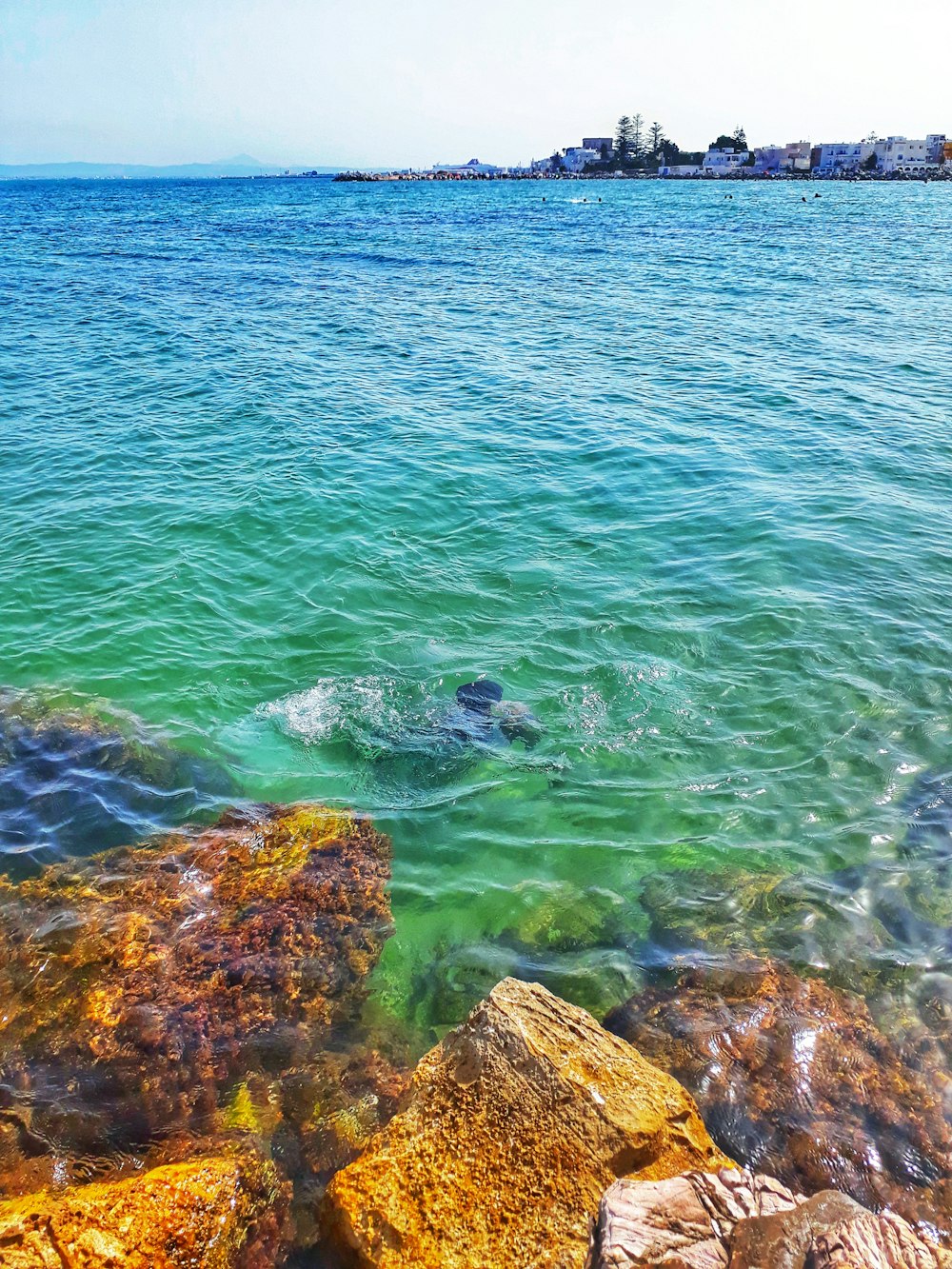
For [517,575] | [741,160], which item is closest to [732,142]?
[741,160]

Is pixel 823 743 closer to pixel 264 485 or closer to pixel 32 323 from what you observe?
pixel 264 485

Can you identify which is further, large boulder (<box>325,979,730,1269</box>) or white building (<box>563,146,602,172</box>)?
white building (<box>563,146,602,172</box>)

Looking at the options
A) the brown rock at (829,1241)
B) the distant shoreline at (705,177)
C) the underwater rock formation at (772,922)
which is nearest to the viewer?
the brown rock at (829,1241)

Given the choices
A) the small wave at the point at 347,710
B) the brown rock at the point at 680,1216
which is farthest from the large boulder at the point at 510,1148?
the small wave at the point at 347,710

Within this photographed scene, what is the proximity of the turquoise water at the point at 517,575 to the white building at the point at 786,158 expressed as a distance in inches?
5326

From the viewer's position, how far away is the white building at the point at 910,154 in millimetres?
128550

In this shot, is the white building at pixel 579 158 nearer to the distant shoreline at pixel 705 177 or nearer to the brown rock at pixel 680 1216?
the distant shoreline at pixel 705 177

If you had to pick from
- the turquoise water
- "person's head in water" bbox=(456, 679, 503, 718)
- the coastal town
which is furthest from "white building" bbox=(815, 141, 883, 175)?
"person's head in water" bbox=(456, 679, 503, 718)

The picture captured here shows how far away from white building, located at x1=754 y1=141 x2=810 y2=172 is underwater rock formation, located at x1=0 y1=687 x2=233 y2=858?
162 metres

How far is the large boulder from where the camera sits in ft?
12.4

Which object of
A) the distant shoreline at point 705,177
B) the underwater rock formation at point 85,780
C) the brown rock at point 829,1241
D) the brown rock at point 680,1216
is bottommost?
the underwater rock formation at point 85,780

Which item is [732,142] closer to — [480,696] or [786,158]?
[786,158]

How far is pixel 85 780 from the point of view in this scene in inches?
321

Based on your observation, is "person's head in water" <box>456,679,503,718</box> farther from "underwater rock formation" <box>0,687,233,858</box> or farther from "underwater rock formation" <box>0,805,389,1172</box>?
"underwater rock formation" <box>0,687,233,858</box>
